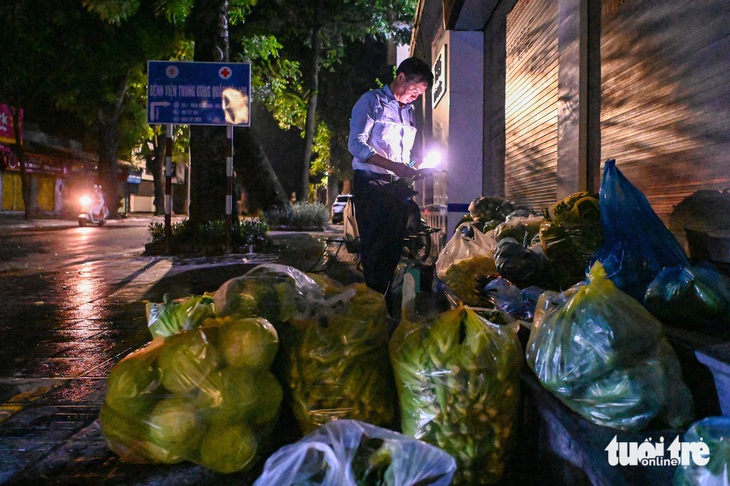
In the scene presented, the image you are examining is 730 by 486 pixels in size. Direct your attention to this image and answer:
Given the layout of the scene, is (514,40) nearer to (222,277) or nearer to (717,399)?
(222,277)

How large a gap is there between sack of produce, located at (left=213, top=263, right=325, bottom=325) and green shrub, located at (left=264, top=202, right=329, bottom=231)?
1677 cm

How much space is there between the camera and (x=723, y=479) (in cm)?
137

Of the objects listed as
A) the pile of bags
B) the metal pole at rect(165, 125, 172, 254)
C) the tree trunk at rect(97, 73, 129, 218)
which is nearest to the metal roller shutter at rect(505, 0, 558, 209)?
the pile of bags

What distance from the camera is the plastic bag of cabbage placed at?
1939 mm

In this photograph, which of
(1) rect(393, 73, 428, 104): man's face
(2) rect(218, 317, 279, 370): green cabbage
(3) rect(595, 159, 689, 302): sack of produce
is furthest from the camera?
(1) rect(393, 73, 428, 104): man's face

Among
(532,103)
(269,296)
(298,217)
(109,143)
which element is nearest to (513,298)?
(269,296)

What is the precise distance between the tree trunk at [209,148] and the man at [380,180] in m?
7.63

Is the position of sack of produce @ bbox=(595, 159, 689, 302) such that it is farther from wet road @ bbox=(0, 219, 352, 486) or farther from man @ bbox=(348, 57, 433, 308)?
wet road @ bbox=(0, 219, 352, 486)

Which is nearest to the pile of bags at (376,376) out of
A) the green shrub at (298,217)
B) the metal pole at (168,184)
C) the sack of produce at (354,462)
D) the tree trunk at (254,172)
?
the sack of produce at (354,462)

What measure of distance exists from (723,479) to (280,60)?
18.6 metres

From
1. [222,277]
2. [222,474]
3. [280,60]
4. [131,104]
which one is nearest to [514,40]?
[222,277]

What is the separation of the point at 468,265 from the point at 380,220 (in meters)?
0.74

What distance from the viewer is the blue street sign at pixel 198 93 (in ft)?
33.3

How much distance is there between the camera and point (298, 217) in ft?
67.8
